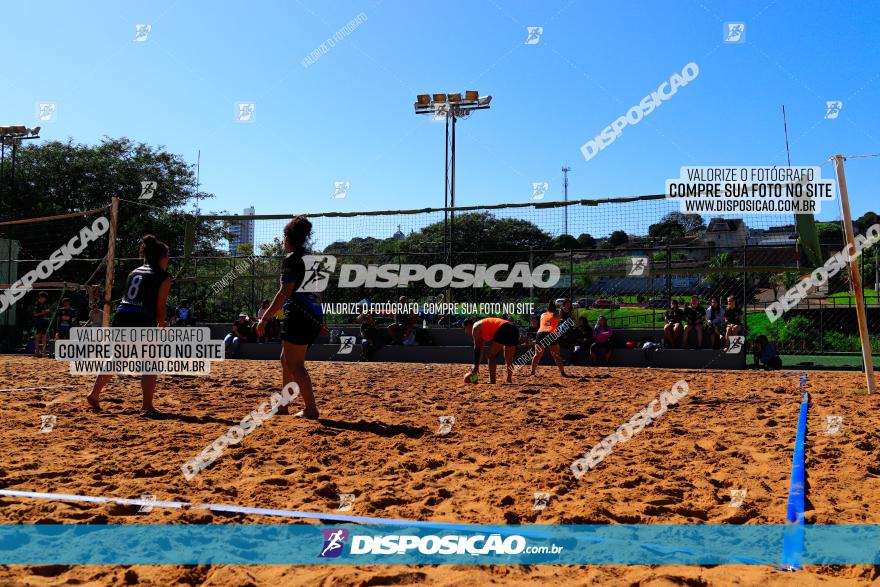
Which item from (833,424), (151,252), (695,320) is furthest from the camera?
(695,320)

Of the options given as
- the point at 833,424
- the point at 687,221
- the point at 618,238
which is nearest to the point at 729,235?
the point at 687,221

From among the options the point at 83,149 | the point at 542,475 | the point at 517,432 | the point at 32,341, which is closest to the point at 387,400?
the point at 517,432

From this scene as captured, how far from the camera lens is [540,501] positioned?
3.24 metres

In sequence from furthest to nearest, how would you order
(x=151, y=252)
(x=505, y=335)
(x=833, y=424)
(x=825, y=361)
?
(x=825, y=361)
(x=505, y=335)
(x=151, y=252)
(x=833, y=424)

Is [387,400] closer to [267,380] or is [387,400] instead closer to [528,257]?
[267,380]

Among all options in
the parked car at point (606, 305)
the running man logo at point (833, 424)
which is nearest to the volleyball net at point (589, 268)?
the parked car at point (606, 305)

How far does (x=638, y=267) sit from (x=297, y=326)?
31.8ft

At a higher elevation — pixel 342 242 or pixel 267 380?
pixel 342 242

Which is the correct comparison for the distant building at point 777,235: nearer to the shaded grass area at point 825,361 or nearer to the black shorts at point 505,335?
the shaded grass area at point 825,361

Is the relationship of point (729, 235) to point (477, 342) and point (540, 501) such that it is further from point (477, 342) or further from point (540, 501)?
point (540, 501)

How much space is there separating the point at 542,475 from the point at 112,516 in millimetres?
2226

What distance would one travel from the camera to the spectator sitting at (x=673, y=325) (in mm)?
13305

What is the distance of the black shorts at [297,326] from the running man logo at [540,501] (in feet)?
8.95

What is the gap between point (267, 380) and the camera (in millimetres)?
9320
